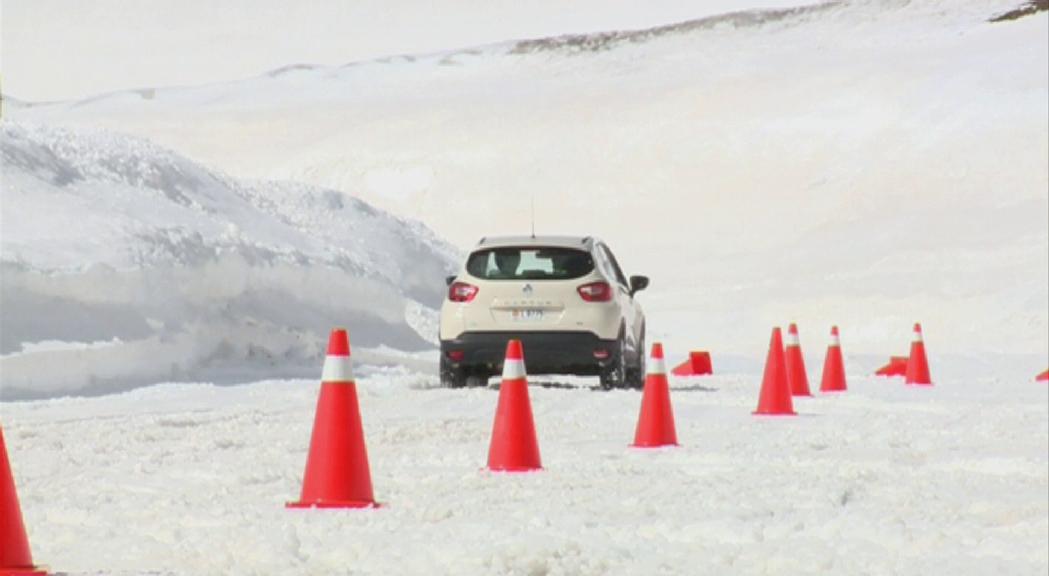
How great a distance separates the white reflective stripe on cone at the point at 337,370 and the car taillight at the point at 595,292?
8.94 metres

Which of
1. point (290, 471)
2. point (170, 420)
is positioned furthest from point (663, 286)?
point (290, 471)

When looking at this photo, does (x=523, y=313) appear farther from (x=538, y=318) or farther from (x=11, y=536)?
(x=11, y=536)

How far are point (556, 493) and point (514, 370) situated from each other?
1337 mm

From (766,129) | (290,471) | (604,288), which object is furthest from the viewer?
(766,129)

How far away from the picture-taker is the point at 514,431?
1016 cm

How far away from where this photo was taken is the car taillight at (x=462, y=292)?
1770cm

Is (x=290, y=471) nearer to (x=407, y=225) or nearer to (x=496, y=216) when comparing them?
(x=407, y=225)

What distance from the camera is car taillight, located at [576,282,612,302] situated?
1761cm

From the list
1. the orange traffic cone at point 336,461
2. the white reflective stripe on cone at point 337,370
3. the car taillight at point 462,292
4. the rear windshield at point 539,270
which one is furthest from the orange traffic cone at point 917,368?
the orange traffic cone at point 336,461

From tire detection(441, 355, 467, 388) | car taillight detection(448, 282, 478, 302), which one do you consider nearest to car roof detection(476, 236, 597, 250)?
car taillight detection(448, 282, 478, 302)

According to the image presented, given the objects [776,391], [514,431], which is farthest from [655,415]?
[776,391]

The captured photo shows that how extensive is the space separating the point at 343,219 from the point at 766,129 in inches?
1373

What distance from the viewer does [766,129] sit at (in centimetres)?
6419

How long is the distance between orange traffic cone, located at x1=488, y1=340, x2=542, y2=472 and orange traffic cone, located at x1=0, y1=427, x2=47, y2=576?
4.36 meters
